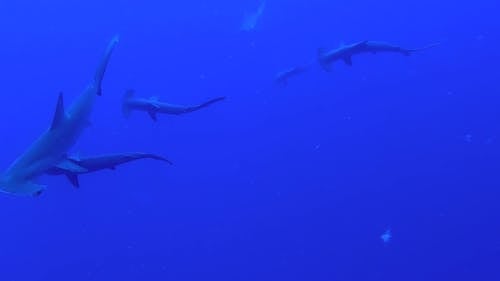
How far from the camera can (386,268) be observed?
32.0ft

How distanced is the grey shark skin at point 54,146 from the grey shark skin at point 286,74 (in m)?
9.46

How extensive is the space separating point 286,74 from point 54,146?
397 inches

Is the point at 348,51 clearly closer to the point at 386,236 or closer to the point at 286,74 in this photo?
the point at 386,236

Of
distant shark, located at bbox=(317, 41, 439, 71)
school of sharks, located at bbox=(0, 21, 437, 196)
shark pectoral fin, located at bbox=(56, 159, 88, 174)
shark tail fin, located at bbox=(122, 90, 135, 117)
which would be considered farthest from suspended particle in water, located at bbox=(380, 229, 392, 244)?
shark pectoral fin, located at bbox=(56, 159, 88, 174)

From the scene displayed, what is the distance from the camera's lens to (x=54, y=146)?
550cm

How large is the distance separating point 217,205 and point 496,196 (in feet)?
16.2

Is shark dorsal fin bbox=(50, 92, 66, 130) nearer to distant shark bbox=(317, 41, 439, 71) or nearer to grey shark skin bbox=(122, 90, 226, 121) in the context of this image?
grey shark skin bbox=(122, 90, 226, 121)

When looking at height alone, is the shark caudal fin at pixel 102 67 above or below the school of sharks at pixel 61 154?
above

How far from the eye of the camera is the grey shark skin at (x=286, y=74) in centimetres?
1514

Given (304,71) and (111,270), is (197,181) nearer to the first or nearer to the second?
(111,270)

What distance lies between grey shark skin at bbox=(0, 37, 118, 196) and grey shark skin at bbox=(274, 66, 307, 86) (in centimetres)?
946

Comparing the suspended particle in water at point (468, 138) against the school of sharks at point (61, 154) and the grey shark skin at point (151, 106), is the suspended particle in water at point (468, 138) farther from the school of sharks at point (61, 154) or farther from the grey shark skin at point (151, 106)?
the school of sharks at point (61, 154)

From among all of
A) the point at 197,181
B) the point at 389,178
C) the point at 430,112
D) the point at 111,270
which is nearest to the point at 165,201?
the point at 197,181

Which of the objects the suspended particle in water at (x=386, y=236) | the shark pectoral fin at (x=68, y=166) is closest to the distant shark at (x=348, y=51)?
the suspended particle in water at (x=386, y=236)
